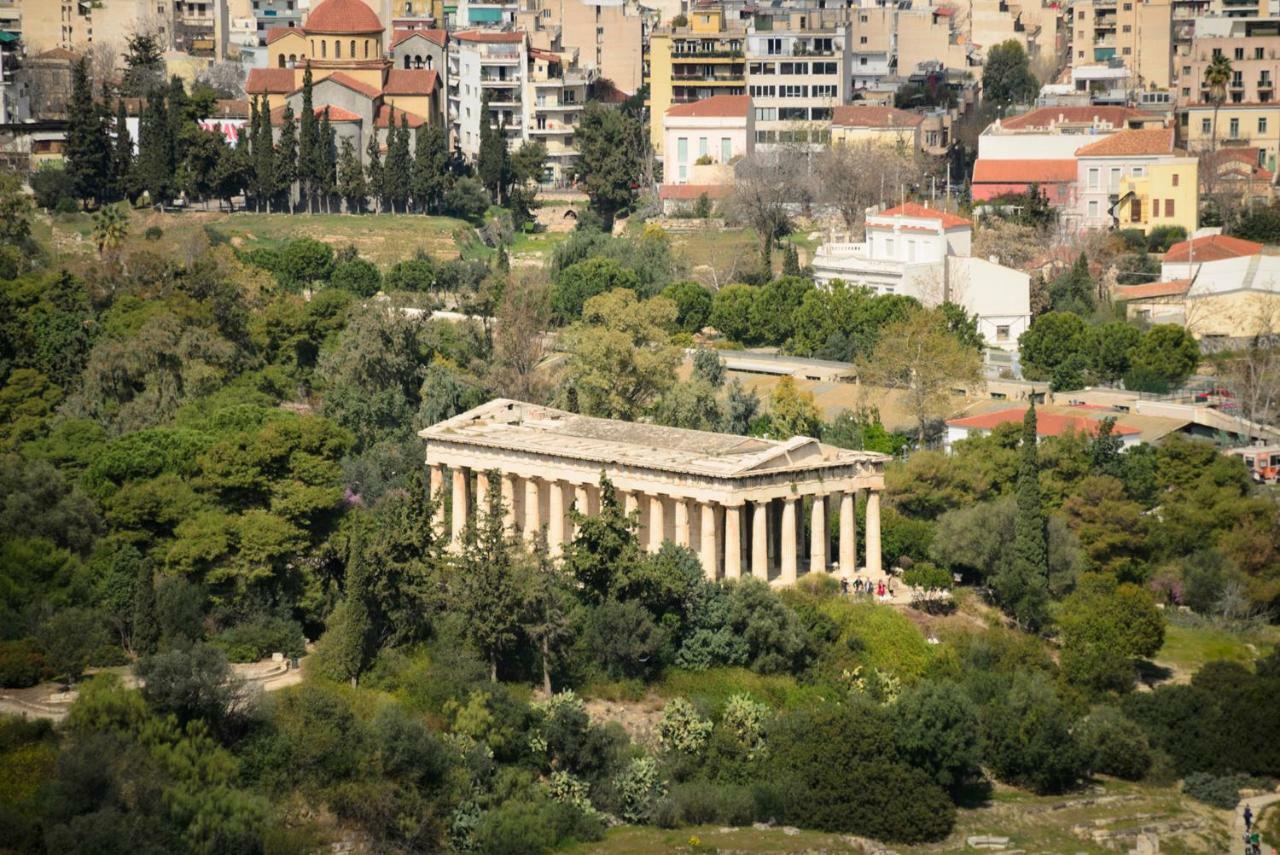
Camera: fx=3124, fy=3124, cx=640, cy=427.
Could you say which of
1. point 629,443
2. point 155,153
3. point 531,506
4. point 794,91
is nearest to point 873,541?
point 629,443

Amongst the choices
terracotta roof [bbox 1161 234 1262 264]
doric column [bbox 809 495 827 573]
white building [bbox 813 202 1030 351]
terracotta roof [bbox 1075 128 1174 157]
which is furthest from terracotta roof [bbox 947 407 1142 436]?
terracotta roof [bbox 1075 128 1174 157]

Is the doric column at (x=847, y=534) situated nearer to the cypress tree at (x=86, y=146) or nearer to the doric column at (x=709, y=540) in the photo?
the doric column at (x=709, y=540)

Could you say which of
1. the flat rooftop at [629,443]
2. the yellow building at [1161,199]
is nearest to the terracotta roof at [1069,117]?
the yellow building at [1161,199]

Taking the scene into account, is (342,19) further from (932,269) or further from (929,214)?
(932,269)

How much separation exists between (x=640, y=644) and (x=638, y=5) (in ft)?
341

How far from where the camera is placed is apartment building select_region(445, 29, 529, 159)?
145 metres

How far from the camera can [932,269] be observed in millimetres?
114625

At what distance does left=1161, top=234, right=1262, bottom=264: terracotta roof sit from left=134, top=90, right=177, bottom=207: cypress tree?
132 feet

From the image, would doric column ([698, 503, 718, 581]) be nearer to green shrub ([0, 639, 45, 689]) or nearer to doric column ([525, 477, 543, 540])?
doric column ([525, 477, 543, 540])

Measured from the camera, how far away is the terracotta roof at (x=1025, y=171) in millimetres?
133250

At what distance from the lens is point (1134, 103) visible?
154875 mm

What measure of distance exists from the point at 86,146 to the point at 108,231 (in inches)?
540

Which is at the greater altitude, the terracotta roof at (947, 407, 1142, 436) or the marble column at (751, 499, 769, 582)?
the terracotta roof at (947, 407, 1142, 436)

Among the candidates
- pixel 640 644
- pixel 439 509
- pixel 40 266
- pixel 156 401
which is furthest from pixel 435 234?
pixel 640 644
